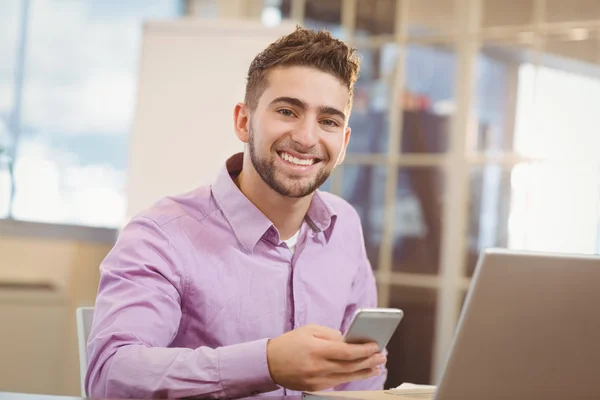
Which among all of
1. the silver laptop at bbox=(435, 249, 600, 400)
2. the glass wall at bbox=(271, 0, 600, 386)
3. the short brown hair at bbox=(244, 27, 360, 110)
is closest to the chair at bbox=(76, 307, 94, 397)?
the short brown hair at bbox=(244, 27, 360, 110)

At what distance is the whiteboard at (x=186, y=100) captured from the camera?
3752 mm

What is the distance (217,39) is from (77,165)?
1.00 meters

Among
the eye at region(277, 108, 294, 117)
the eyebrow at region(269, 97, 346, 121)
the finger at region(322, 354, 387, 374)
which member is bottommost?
the finger at region(322, 354, 387, 374)

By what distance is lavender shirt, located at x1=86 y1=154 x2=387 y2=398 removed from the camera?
1.30 metres

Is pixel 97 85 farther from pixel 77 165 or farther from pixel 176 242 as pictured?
pixel 176 242

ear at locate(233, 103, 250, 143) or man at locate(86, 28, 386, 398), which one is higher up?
ear at locate(233, 103, 250, 143)

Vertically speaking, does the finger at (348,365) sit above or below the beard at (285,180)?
below

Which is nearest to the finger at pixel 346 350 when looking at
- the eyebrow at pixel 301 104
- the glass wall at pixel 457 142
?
the eyebrow at pixel 301 104

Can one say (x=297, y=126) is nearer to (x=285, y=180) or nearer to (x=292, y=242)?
(x=285, y=180)

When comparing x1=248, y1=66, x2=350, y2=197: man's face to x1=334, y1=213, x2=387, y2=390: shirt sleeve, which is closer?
x1=248, y1=66, x2=350, y2=197: man's face

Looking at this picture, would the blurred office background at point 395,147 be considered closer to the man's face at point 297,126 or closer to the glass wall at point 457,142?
the glass wall at point 457,142

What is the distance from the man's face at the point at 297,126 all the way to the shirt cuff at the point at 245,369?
19.4 inches

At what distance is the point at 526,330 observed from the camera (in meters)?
1.05

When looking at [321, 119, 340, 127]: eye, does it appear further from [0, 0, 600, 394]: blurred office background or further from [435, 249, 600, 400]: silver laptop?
[0, 0, 600, 394]: blurred office background
